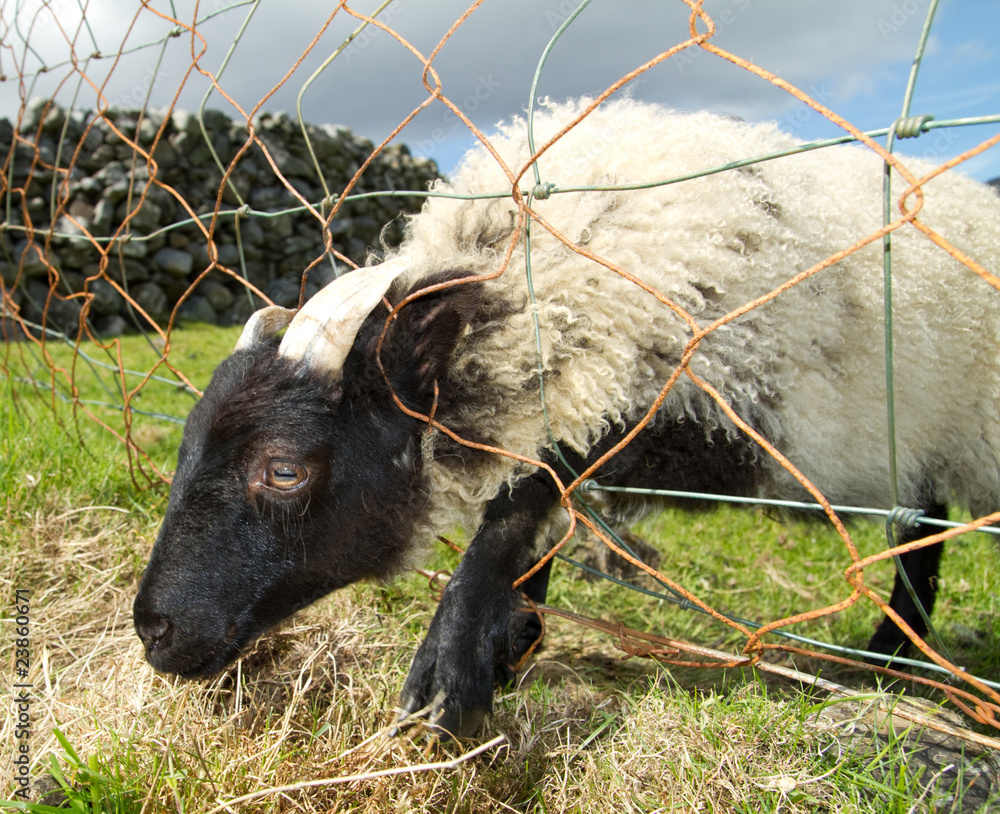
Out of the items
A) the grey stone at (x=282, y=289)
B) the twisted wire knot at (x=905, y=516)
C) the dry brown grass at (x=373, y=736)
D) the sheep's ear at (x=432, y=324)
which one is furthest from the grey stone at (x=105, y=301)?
the twisted wire knot at (x=905, y=516)

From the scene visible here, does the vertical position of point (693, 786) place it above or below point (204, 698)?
above

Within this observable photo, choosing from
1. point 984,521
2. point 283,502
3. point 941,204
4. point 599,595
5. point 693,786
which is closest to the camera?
point 984,521

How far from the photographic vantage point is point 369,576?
201cm

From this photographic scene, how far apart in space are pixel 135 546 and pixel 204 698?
957 mm

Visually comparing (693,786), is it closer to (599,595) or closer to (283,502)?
(283,502)

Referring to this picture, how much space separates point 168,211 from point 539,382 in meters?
12.1

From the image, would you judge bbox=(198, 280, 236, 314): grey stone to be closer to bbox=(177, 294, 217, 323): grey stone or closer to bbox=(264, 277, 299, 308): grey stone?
bbox=(177, 294, 217, 323): grey stone

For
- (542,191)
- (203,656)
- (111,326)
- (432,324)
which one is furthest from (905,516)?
(111,326)

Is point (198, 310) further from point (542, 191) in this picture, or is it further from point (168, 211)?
point (542, 191)

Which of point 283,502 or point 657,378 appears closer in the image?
point 283,502

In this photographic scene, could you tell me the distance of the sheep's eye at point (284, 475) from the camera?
1.76 m

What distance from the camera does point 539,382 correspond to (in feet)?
6.36

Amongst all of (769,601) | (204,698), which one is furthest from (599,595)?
(204,698)

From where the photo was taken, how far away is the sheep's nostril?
175 cm
